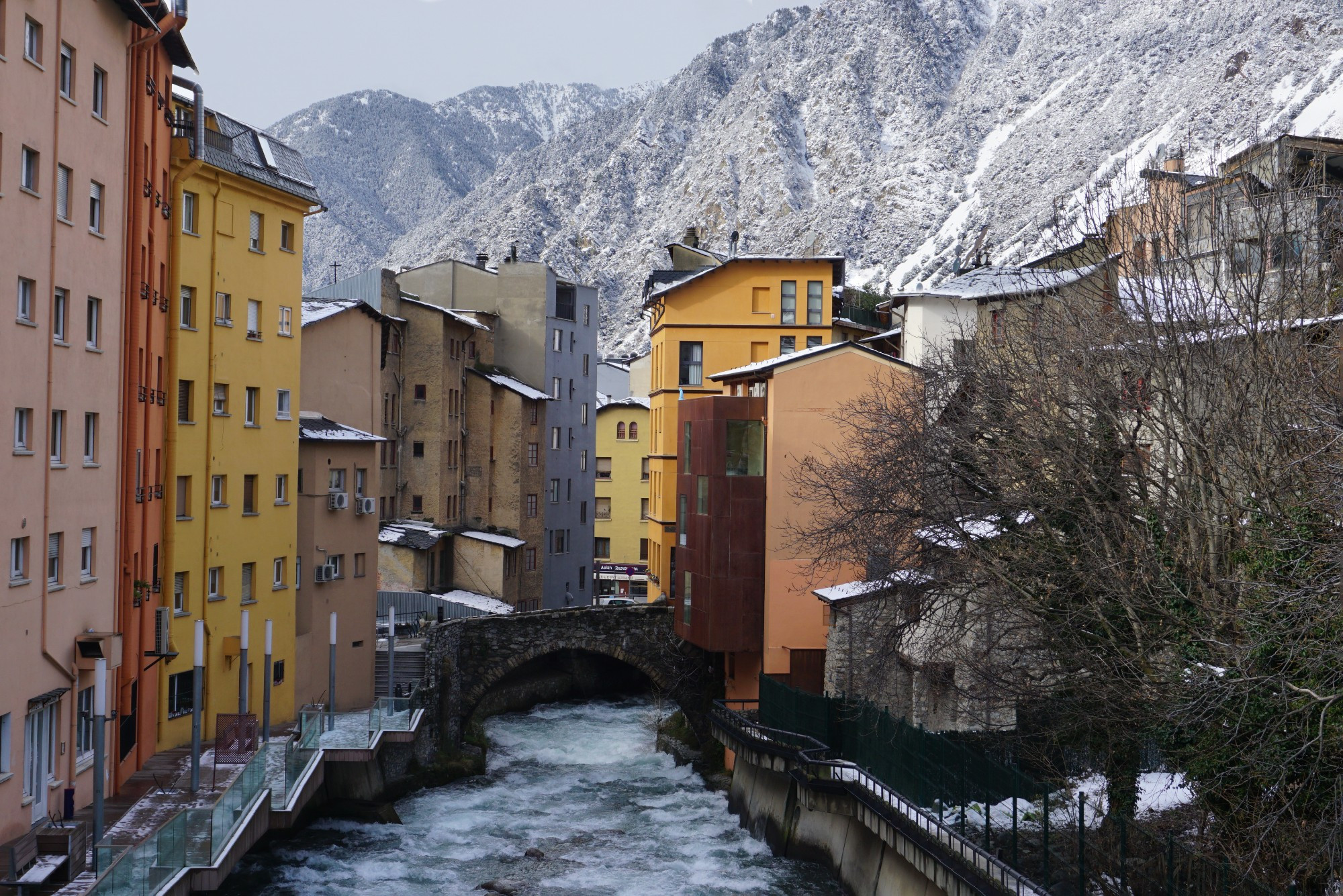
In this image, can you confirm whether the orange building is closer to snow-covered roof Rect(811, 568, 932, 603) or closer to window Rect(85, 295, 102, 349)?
snow-covered roof Rect(811, 568, 932, 603)

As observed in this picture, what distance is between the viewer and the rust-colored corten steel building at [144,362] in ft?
84.3

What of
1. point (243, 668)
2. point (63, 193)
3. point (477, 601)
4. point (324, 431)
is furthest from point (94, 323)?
point (477, 601)

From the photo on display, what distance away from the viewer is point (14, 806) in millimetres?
20375

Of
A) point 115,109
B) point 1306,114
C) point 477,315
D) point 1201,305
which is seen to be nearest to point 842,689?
point 1201,305

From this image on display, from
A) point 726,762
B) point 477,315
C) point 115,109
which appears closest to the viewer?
point 115,109

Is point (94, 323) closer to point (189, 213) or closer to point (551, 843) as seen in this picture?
point (189, 213)

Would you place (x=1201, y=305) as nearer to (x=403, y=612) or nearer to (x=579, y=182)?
(x=403, y=612)

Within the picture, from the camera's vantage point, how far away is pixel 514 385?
192ft

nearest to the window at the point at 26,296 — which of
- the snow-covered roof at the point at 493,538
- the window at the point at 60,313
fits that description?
the window at the point at 60,313

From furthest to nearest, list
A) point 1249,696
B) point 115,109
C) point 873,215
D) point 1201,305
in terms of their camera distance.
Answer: point 873,215
point 115,109
point 1201,305
point 1249,696

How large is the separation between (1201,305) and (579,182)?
606ft

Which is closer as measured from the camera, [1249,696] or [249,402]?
[1249,696]

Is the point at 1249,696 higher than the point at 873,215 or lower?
lower

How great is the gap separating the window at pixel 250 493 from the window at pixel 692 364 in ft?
69.4
